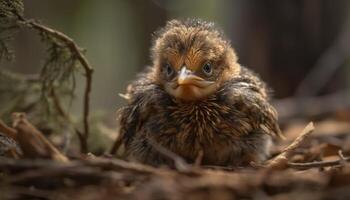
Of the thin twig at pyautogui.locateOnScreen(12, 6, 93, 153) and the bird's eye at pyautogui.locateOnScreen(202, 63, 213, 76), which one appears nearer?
the thin twig at pyautogui.locateOnScreen(12, 6, 93, 153)

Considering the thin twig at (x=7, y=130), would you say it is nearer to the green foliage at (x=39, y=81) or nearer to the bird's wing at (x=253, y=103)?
the green foliage at (x=39, y=81)

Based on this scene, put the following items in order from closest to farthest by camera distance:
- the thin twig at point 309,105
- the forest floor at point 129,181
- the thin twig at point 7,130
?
1. the forest floor at point 129,181
2. the thin twig at point 7,130
3. the thin twig at point 309,105

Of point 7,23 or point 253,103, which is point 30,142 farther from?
point 253,103

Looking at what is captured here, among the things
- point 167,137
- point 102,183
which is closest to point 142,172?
point 102,183

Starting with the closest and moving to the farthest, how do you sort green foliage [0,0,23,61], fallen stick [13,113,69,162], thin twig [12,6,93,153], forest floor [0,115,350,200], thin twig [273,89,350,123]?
forest floor [0,115,350,200], fallen stick [13,113,69,162], green foliage [0,0,23,61], thin twig [12,6,93,153], thin twig [273,89,350,123]

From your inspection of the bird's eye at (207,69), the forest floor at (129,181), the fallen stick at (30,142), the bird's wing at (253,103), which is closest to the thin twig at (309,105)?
the bird's wing at (253,103)

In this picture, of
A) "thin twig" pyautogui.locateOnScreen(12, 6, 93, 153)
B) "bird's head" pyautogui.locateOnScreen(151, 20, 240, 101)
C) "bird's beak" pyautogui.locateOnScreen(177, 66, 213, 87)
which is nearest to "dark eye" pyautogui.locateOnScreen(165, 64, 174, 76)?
"bird's head" pyautogui.locateOnScreen(151, 20, 240, 101)

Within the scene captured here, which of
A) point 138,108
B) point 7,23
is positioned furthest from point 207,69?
point 7,23

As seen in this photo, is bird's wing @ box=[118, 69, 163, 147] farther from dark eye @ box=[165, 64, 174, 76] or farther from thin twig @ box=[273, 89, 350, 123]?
thin twig @ box=[273, 89, 350, 123]
